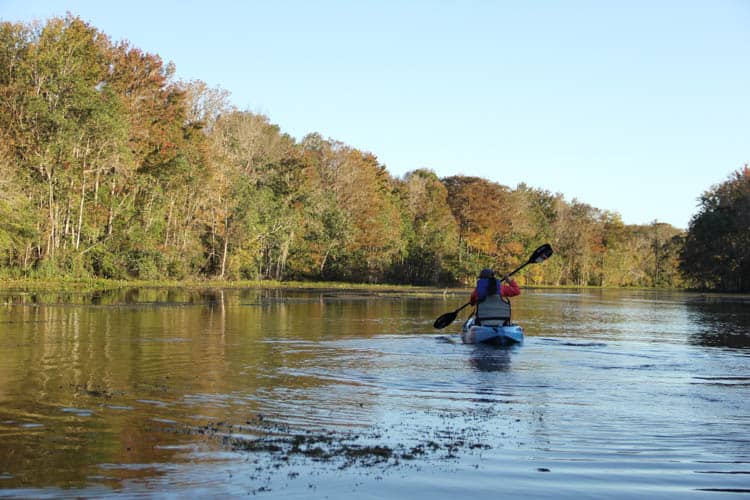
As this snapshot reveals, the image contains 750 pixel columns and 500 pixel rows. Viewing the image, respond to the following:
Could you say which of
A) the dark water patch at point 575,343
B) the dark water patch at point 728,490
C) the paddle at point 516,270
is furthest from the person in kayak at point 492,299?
the dark water patch at point 728,490

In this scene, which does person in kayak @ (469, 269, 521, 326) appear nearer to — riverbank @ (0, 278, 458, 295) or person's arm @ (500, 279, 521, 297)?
person's arm @ (500, 279, 521, 297)

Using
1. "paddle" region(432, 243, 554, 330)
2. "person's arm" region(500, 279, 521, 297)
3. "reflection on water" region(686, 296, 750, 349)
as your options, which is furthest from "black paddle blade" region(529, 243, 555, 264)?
"reflection on water" region(686, 296, 750, 349)

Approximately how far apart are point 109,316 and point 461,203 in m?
73.2

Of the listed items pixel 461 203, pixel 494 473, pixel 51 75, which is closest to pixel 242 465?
pixel 494 473

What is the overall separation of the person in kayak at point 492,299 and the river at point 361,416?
0.96 m

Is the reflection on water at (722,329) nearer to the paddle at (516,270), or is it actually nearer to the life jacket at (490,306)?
the paddle at (516,270)

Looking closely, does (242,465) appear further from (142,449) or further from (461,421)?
(461,421)

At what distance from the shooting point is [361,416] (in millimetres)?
11188

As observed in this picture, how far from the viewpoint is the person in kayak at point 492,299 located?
71.1 ft

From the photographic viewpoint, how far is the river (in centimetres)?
782

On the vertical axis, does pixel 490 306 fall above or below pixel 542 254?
below

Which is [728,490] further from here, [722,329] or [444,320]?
[722,329]

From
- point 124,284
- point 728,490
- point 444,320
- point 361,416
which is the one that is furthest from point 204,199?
point 728,490

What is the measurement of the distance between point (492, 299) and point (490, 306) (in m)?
0.21
